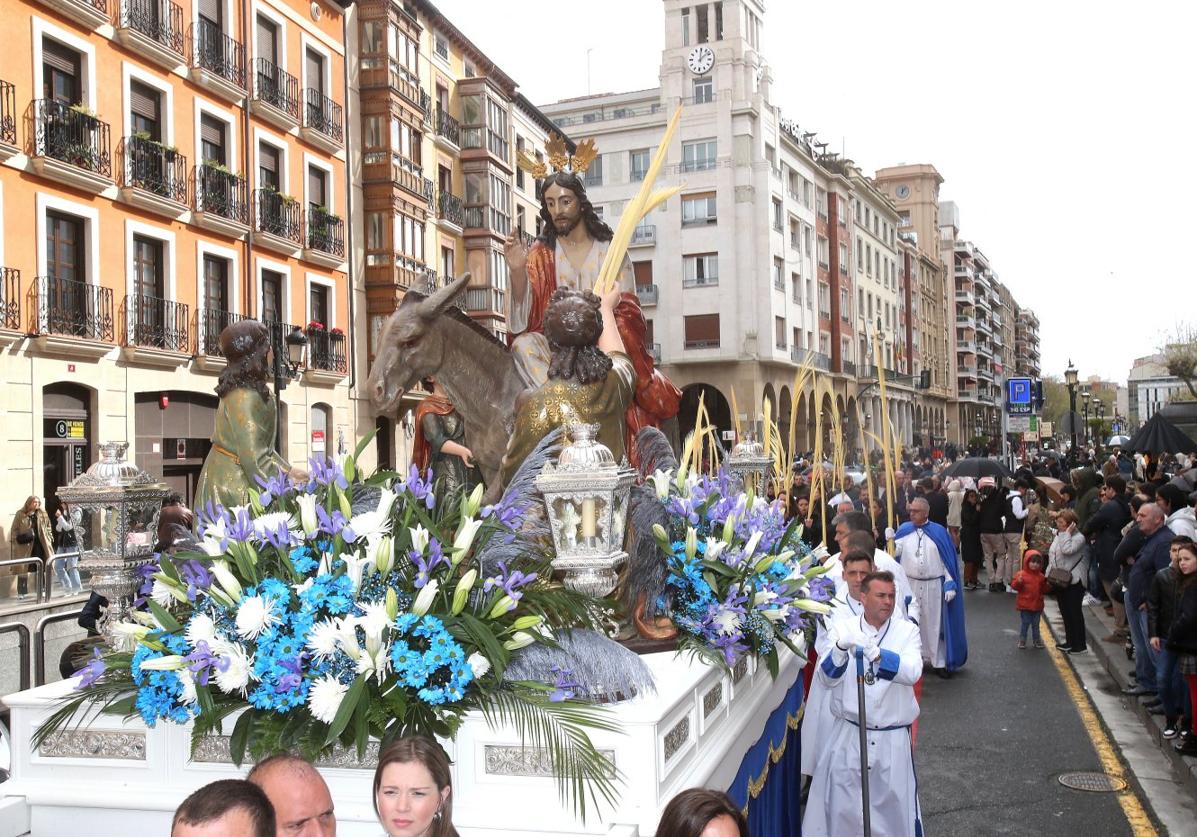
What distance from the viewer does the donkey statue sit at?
622 cm

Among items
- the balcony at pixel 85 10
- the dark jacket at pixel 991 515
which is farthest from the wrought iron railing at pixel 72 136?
the dark jacket at pixel 991 515

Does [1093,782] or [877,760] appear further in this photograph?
[1093,782]

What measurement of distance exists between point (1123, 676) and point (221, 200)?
71.4 feet

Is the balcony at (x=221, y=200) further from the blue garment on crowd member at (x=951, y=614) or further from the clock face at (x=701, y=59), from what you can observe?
the clock face at (x=701, y=59)

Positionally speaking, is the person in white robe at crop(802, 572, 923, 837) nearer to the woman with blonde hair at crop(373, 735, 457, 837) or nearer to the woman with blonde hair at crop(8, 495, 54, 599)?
the woman with blonde hair at crop(373, 735, 457, 837)

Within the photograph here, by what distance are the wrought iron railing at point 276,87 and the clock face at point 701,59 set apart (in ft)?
77.1

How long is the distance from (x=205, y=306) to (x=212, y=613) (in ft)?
76.2

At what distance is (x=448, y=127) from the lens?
37.1 meters

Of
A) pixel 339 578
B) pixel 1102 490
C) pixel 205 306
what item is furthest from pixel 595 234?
pixel 205 306

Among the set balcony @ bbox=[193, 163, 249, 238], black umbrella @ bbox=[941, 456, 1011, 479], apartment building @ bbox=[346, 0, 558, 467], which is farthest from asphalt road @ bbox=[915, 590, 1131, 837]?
balcony @ bbox=[193, 163, 249, 238]

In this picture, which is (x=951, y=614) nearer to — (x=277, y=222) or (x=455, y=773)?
(x=455, y=773)

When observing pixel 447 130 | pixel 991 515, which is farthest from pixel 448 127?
pixel 991 515

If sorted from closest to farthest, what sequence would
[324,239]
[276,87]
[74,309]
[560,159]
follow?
[560,159] < [74,309] < [276,87] < [324,239]

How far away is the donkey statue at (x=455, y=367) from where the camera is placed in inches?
245
